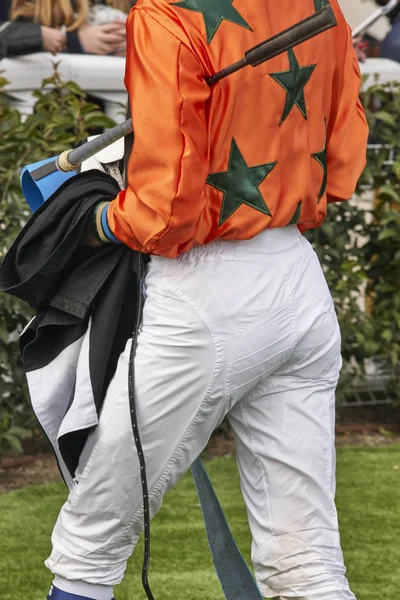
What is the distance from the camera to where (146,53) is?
2.27m

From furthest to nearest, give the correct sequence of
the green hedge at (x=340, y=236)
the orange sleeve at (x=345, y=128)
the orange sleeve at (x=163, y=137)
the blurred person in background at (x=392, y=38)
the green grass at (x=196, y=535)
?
the blurred person in background at (x=392, y=38)
the green hedge at (x=340, y=236)
the green grass at (x=196, y=535)
the orange sleeve at (x=345, y=128)
the orange sleeve at (x=163, y=137)

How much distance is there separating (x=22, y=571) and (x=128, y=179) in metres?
2.09

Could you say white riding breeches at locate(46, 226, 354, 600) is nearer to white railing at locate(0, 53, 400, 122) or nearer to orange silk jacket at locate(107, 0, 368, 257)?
orange silk jacket at locate(107, 0, 368, 257)

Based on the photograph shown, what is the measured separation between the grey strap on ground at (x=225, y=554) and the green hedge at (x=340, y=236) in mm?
2086

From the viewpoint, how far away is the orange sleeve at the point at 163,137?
2242 millimetres

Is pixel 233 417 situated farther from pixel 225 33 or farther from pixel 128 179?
pixel 225 33

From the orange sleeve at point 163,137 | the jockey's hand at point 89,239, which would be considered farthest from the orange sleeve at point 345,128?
the jockey's hand at point 89,239

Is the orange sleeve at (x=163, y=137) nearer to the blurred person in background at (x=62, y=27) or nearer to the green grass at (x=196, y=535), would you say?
the green grass at (x=196, y=535)

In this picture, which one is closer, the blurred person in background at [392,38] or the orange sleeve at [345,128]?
the orange sleeve at [345,128]

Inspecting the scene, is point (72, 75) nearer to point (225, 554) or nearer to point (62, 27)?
point (62, 27)

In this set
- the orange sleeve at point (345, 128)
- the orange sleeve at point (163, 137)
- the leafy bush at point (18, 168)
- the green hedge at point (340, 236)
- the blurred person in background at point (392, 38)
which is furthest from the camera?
the blurred person in background at point (392, 38)

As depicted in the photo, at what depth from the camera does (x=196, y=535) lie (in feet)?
14.1

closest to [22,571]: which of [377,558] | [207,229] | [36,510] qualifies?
[36,510]

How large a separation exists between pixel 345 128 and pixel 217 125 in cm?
50
